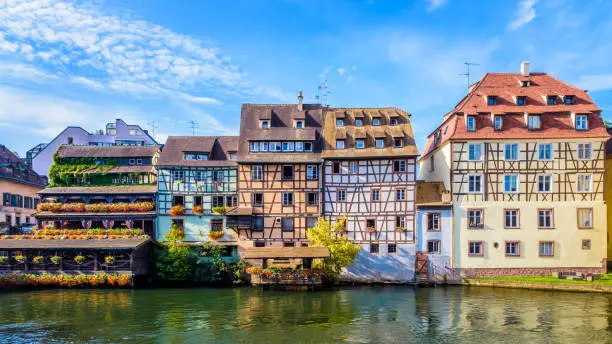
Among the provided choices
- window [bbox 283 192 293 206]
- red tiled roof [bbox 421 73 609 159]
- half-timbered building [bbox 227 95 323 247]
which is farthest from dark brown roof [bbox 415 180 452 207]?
window [bbox 283 192 293 206]

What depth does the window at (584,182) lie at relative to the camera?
131ft

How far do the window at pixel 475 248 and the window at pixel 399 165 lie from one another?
877cm

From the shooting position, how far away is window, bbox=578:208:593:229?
39500mm

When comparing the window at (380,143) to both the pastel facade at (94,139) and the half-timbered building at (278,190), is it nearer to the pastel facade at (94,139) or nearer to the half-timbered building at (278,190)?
the half-timbered building at (278,190)

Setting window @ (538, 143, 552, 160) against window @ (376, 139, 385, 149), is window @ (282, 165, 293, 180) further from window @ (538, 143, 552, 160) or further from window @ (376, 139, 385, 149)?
window @ (538, 143, 552, 160)

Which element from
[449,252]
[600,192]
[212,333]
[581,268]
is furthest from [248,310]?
[600,192]

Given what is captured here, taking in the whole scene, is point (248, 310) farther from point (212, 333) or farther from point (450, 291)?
point (450, 291)

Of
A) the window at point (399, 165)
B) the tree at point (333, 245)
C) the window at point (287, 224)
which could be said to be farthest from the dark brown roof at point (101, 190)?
the window at point (399, 165)

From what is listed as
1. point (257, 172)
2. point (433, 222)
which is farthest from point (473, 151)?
point (257, 172)

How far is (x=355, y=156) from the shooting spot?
137 feet

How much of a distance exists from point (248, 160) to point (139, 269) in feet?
44.1

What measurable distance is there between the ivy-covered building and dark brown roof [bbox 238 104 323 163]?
9.51 metres

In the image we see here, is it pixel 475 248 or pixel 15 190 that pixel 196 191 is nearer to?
pixel 475 248

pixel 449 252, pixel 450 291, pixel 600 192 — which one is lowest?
pixel 450 291
